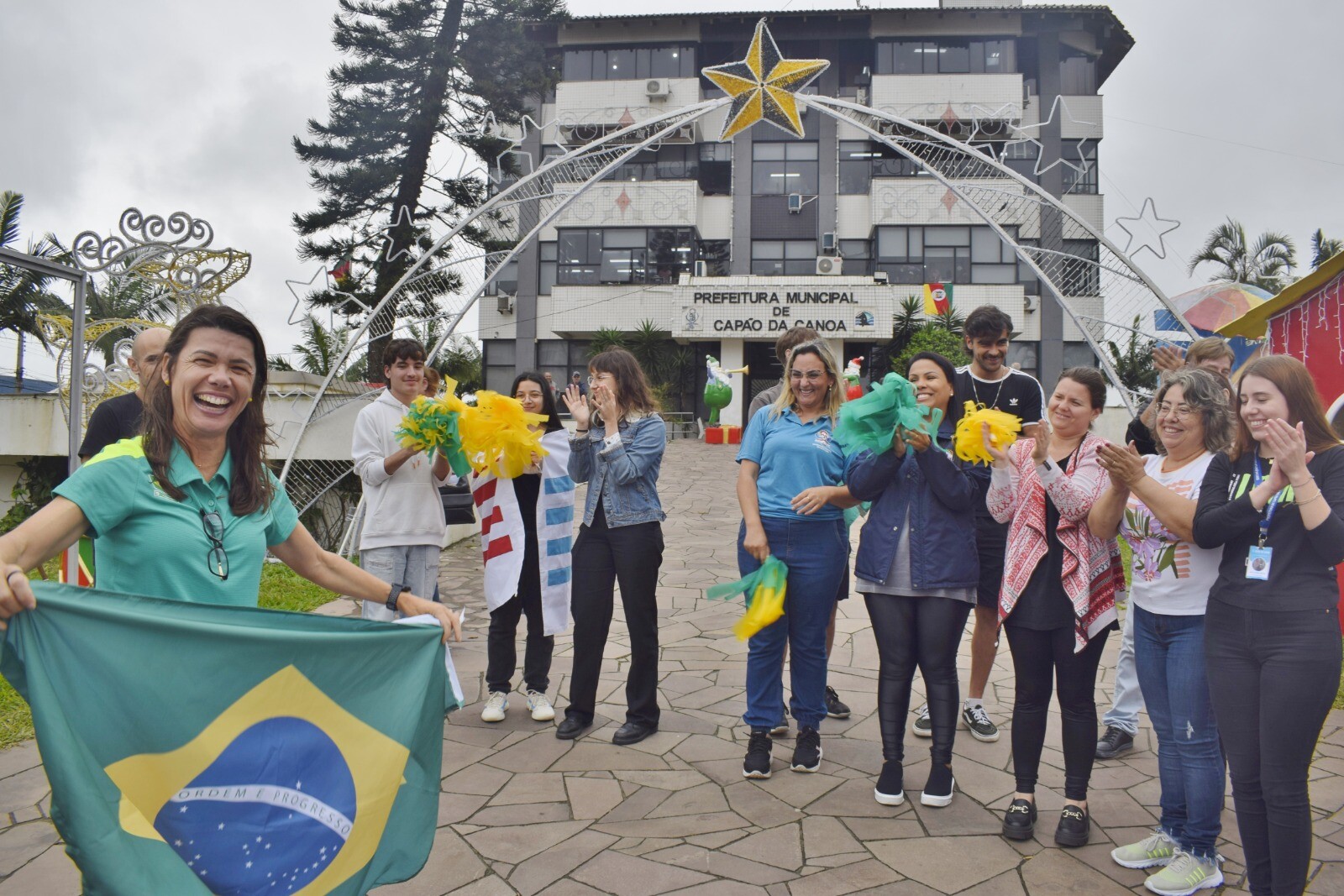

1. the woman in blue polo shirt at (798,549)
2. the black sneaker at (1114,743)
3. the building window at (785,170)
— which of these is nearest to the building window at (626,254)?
the building window at (785,170)

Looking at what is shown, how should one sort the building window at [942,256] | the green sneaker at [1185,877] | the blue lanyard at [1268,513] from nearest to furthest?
the blue lanyard at [1268,513]
the green sneaker at [1185,877]
the building window at [942,256]

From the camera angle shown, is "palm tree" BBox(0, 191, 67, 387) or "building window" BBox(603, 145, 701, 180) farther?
"building window" BBox(603, 145, 701, 180)

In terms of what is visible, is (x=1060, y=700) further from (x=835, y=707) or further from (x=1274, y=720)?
(x=835, y=707)

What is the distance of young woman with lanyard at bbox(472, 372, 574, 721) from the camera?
16.5 ft

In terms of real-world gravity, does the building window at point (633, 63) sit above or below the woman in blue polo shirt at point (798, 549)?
above

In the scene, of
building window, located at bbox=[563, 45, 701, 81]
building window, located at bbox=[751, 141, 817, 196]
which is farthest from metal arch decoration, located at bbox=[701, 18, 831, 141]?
building window, located at bbox=[563, 45, 701, 81]

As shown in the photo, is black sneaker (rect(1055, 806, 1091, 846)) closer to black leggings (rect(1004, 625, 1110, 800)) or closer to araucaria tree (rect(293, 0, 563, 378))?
black leggings (rect(1004, 625, 1110, 800))

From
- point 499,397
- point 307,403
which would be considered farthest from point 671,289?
point 499,397

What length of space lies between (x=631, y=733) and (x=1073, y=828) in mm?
2112

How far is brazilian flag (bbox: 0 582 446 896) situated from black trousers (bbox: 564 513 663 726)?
225cm

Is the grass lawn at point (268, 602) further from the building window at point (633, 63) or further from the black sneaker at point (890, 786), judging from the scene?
the building window at point (633, 63)

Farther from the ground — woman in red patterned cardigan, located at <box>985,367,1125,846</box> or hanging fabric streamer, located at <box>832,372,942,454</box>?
hanging fabric streamer, located at <box>832,372,942,454</box>

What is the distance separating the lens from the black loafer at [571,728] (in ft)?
15.8

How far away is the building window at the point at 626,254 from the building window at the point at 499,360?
10.4 ft
